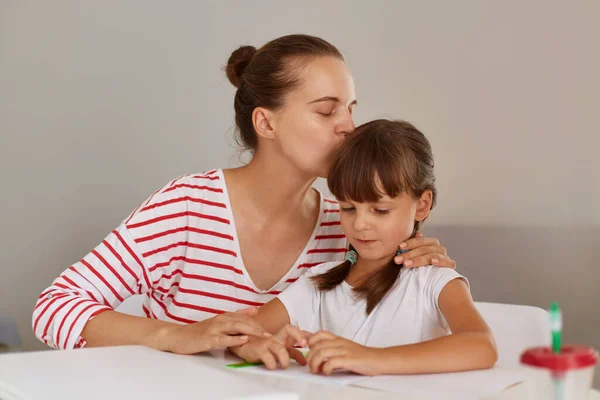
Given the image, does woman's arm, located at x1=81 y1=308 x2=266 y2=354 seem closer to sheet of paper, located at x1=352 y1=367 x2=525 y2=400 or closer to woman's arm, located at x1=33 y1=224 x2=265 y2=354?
woman's arm, located at x1=33 y1=224 x2=265 y2=354

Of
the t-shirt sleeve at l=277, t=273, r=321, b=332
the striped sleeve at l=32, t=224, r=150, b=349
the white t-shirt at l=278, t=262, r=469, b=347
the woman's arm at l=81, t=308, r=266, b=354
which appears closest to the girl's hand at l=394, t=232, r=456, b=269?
the white t-shirt at l=278, t=262, r=469, b=347

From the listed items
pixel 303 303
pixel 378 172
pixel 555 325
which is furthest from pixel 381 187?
pixel 555 325

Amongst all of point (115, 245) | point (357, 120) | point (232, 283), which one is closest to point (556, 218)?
point (357, 120)

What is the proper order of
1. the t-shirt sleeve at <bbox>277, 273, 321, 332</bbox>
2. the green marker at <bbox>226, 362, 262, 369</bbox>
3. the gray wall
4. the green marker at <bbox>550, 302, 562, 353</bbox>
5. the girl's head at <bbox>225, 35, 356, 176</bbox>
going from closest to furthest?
1. the green marker at <bbox>550, 302, 562, 353</bbox>
2. the green marker at <bbox>226, 362, 262, 369</bbox>
3. the t-shirt sleeve at <bbox>277, 273, 321, 332</bbox>
4. the girl's head at <bbox>225, 35, 356, 176</bbox>
5. the gray wall

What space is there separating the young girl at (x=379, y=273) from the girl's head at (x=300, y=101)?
0.38 ft

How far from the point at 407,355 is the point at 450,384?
8cm

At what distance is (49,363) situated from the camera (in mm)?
947

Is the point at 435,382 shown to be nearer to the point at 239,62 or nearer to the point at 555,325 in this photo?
the point at 555,325

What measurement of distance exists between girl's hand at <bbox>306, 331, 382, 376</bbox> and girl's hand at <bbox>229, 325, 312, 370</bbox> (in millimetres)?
70

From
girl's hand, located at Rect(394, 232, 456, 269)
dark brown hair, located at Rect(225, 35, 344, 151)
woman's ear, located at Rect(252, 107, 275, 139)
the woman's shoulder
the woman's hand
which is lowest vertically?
the woman's hand

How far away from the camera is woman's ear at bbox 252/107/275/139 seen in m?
1.67

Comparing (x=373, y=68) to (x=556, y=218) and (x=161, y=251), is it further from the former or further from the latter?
(x=161, y=251)

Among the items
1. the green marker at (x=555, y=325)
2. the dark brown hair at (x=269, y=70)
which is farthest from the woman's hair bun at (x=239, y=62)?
the green marker at (x=555, y=325)

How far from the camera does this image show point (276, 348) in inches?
41.9
